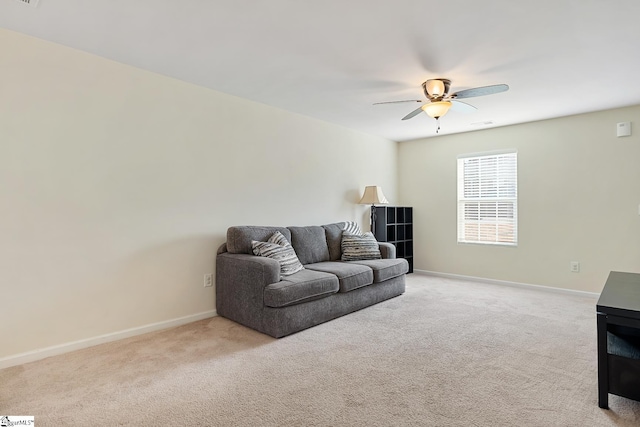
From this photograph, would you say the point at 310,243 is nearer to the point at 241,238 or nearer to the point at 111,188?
the point at 241,238

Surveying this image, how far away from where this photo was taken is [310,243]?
14.0ft

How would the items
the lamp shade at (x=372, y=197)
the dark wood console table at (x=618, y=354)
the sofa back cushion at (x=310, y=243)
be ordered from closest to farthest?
the dark wood console table at (x=618, y=354)
the sofa back cushion at (x=310, y=243)
the lamp shade at (x=372, y=197)

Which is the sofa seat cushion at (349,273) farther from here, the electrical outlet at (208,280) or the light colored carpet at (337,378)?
the electrical outlet at (208,280)

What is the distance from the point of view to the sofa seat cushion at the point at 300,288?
9.75ft

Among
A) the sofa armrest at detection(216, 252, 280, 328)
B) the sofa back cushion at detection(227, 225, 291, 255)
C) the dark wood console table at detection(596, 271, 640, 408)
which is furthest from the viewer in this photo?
the sofa back cushion at detection(227, 225, 291, 255)

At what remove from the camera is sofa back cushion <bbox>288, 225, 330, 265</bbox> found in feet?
13.6

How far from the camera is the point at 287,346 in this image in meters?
2.84

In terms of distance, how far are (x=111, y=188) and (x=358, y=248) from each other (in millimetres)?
2816

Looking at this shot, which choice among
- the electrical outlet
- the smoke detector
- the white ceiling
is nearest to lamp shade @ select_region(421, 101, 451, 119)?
the white ceiling

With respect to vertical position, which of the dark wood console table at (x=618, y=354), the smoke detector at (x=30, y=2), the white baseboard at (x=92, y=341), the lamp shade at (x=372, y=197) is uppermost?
the smoke detector at (x=30, y=2)

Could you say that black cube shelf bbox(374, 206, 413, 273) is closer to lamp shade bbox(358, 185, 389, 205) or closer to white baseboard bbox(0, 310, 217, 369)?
lamp shade bbox(358, 185, 389, 205)

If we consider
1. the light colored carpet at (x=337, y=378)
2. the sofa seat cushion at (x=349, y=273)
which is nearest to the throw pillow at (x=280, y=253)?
the sofa seat cushion at (x=349, y=273)

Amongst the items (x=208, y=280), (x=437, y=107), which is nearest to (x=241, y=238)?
(x=208, y=280)

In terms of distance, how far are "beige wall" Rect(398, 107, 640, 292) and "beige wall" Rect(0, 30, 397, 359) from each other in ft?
10.3
